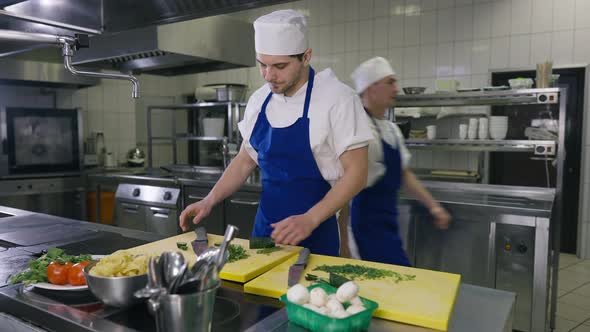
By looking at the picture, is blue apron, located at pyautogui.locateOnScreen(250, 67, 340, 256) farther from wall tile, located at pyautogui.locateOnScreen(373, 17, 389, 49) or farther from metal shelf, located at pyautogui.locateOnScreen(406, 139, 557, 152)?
wall tile, located at pyautogui.locateOnScreen(373, 17, 389, 49)

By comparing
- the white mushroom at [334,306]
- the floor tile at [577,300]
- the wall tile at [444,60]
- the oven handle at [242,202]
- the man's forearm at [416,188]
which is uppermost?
the wall tile at [444,60]

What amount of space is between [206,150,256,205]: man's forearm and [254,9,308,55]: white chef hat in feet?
1.60

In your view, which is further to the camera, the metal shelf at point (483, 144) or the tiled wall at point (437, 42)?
the tiled wall at point (437, 42)

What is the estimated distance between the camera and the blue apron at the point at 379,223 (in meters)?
2.09

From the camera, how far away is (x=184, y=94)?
7.65 m

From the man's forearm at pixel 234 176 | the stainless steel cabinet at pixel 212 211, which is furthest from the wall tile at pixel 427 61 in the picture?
the man's forearm at pixel 234 176

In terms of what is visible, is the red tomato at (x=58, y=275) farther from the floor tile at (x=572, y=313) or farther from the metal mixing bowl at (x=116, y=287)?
the floor tile at (x=572, y=313)

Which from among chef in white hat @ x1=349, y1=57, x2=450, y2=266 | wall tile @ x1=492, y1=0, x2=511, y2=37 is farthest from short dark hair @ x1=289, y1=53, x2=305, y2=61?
wall tile @ x1=492, y1=0, x2=511, y2=37

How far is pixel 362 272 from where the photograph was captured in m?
1.22

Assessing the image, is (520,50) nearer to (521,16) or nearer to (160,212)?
(521,16)

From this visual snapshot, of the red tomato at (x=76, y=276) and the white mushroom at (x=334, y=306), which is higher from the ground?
the white mushroom at (x=334, y=306)

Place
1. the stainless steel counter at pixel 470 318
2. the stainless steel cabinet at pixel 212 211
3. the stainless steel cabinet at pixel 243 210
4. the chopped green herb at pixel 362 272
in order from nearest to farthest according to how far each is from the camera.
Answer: the stainless steel counter at pixel 470 318 → the chopped green herb at pixel 362 272 → the stainless steel cabinet at pixel 243 210 → the stainless steel cabinet at pixel 212 211

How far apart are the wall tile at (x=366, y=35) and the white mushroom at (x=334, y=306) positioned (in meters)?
5.46

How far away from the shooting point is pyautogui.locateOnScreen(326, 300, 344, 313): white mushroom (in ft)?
2.81
